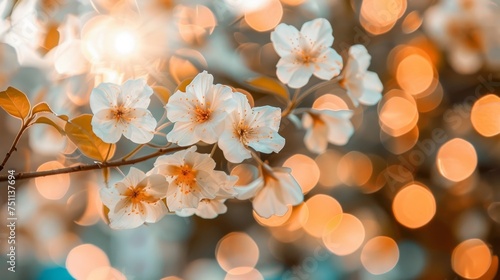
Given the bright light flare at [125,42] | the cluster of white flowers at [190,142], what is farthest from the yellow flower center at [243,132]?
the bright light flare at [125,42]

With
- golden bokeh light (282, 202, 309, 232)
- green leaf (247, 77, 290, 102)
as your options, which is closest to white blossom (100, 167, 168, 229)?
green leaf (247, 77, 290, 102)

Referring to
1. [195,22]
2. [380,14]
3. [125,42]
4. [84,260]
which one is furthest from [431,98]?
[84,260]

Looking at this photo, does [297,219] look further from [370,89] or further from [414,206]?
[370,89]

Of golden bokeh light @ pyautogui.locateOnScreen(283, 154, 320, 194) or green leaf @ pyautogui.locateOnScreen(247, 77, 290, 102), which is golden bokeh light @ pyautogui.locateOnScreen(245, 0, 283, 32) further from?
green leaf @ pyautogui.locateOnScreen(247, 77, 290, 102)

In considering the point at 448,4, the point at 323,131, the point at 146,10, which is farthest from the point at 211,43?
the point at 323,131

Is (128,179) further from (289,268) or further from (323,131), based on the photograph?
(289,268)

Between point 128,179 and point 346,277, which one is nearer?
point 128,179
